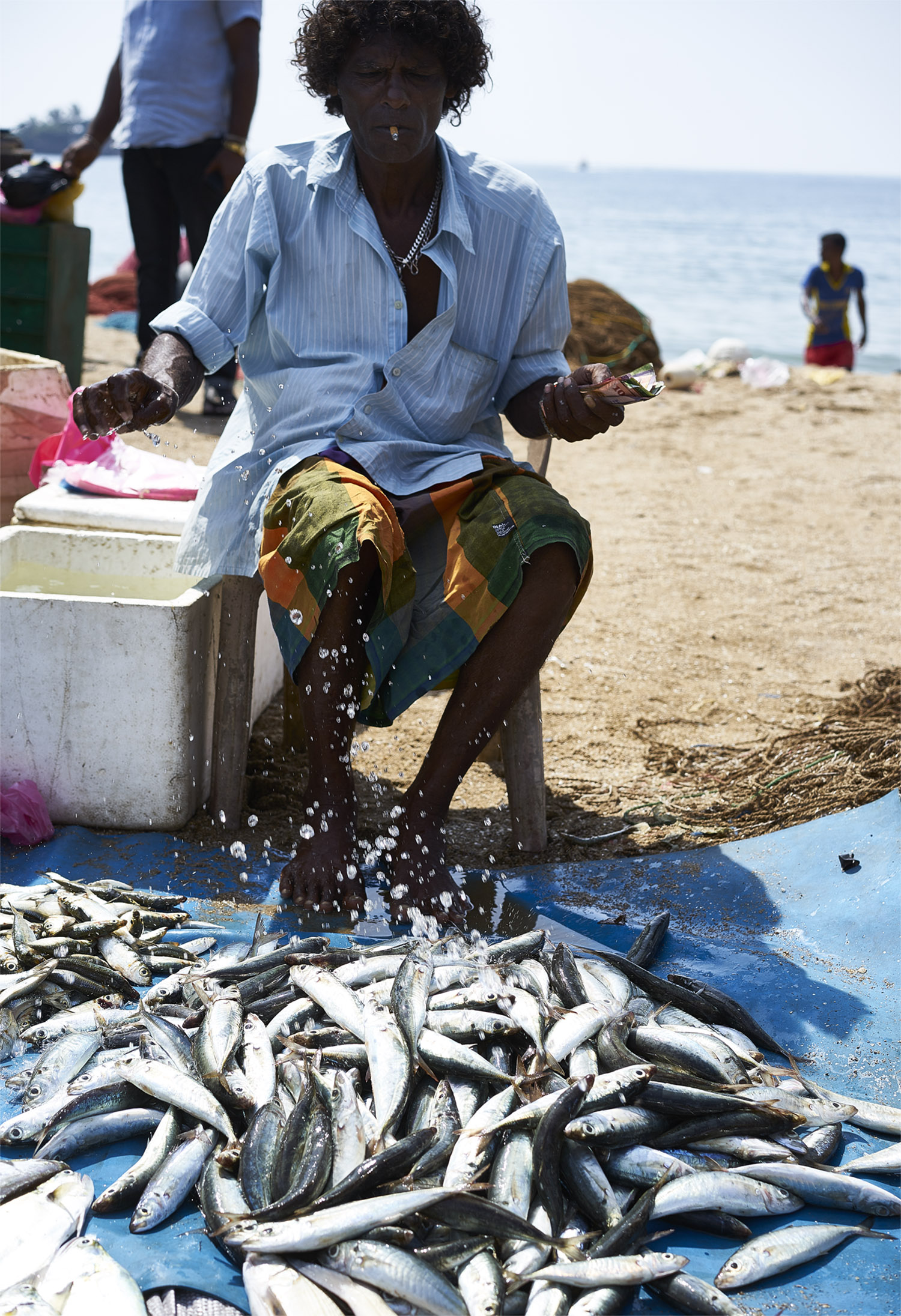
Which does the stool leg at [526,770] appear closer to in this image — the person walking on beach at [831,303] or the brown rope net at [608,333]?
the brown rope net at [608,333]

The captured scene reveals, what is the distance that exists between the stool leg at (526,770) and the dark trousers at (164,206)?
160 inches

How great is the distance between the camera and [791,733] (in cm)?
399

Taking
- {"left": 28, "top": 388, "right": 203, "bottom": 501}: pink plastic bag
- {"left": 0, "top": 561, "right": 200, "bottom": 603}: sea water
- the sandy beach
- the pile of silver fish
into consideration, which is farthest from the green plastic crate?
the pile of silver fish

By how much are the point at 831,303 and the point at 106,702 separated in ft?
40.1

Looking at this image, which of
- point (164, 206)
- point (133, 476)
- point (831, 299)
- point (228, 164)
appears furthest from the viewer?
point (831, 299)

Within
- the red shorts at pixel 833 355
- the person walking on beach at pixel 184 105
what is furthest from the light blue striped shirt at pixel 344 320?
the red shorts at pixel 833 355

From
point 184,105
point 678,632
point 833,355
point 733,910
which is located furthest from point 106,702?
point 833,355

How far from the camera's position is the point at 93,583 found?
347 centimetres

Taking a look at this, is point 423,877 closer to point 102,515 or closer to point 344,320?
point 344,320

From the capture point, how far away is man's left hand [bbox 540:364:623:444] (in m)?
2.83

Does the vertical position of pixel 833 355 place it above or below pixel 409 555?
above

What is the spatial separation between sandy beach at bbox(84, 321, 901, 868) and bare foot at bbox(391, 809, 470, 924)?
0.37 m

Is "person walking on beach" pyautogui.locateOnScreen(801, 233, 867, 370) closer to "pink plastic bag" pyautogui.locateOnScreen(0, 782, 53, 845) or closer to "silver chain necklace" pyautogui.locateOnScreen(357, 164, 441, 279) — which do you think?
"silver chain necklace" pyautogui.locateOnScreen(357, 164, 441, 279)

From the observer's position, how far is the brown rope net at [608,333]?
35.6ft
